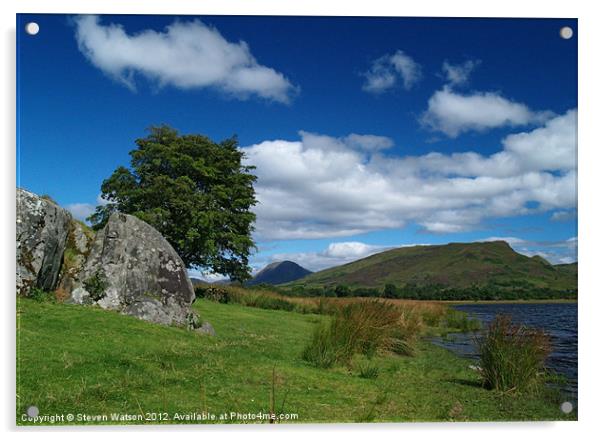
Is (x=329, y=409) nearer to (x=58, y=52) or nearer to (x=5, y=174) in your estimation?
(x=5, y=174)

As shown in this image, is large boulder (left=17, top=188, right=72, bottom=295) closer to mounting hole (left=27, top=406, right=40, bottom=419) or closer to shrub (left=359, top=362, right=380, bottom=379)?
mounting hole (left=27, top=406, right=40, bottom=419)

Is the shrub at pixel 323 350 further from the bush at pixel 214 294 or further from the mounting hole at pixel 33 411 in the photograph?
the bush at pixel 214 294

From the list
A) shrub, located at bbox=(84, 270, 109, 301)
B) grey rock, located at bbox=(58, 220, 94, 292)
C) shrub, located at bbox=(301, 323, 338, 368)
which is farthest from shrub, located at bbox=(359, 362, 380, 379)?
grey rock, located at bbox=(58, 220, 94, 292)

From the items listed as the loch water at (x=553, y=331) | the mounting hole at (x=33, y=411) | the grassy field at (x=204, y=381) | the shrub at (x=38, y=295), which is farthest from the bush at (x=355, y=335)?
the shrub at (x=38, y=295)

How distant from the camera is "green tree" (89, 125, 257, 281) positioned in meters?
15.0

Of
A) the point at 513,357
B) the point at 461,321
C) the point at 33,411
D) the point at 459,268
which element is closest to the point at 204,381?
the point at 33,411

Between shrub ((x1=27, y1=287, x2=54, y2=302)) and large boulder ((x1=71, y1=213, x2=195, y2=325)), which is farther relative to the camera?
large boulder ((x1=71, y1=213, x2=195, y2=325))

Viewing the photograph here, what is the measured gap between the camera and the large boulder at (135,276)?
34.2ft

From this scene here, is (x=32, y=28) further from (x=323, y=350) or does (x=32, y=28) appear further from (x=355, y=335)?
(x=355, y=335)

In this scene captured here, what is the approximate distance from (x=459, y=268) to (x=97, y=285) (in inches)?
285

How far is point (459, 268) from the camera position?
10.3 metres

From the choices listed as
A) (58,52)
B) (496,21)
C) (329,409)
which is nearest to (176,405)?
(329,409)

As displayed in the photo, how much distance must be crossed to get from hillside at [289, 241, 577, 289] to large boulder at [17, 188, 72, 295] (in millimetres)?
4958
